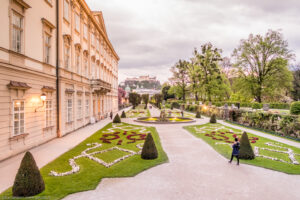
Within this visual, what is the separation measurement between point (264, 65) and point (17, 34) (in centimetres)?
3975

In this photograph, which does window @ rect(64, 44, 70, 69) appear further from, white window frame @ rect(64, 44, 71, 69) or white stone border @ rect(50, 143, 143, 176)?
white stone border @ rect(50, 143, 143, 176)

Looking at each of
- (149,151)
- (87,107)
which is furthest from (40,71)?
(87,107)

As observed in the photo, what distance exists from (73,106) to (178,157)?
41.3 ft

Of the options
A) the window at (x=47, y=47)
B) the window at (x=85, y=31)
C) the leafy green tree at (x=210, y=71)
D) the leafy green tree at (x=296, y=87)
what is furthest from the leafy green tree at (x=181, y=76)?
the window at (x=47, y=47)

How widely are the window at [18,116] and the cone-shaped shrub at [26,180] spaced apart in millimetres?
5693

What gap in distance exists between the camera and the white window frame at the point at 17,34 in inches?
392

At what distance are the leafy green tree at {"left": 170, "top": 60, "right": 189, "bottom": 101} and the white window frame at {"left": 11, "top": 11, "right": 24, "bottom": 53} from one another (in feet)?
168

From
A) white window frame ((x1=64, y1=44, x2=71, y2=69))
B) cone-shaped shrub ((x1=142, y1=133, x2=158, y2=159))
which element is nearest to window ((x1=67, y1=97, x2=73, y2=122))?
white window frame ((x1=64, y1=44, x2=71, y2=69))

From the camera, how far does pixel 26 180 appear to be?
18.5ft

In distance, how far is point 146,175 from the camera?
7.45 m

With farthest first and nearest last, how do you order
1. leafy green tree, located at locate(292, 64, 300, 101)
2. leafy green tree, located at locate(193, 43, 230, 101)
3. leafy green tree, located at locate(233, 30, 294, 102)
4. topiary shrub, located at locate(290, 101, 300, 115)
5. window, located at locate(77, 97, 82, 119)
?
leafy green tree, located at locate(292, 64, 300, 101), leafy green tree, located at locate(193, 43, 230, 101), leafy green tree, located at locate(233, 30, 294, 102), window, located at locate(77, 97, 82, 119), topiary shrub, located at locate(290, 101, 300, 115)

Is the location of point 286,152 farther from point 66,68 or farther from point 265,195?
point 66,68

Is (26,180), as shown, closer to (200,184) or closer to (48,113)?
(200,184)

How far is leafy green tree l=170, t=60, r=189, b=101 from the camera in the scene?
193 ft
